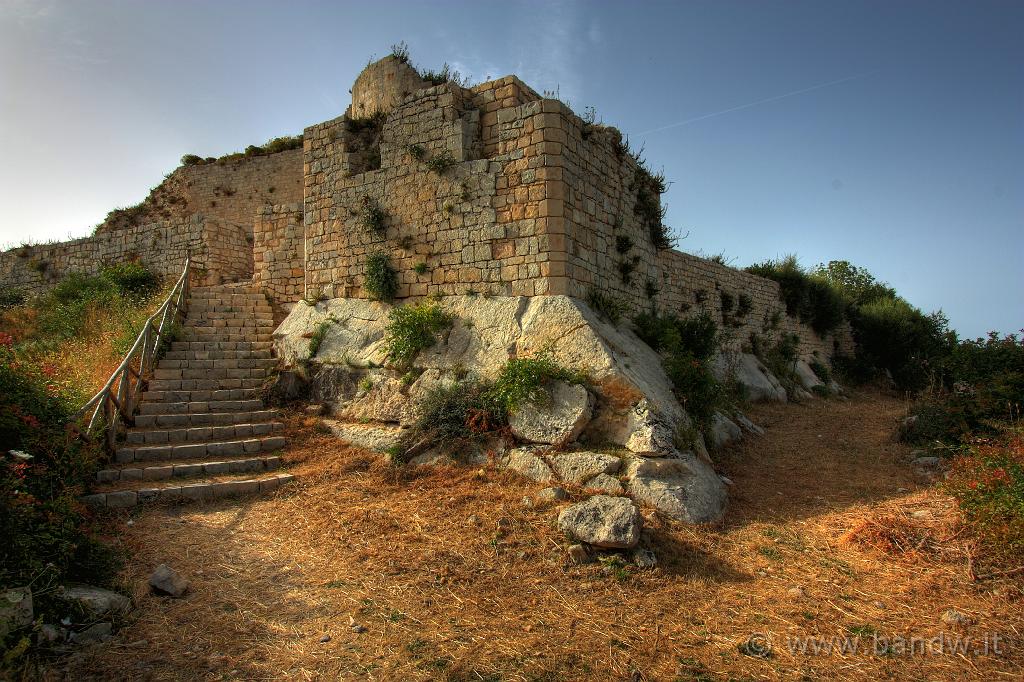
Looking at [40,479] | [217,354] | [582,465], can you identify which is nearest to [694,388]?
[582,465]

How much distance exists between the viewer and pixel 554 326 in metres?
8.42

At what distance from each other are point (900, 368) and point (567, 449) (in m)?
18.4

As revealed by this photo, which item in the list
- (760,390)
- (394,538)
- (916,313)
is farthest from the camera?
(916,313)

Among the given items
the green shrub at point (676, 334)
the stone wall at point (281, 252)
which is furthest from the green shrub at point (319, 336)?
the green shrub at point (676, 334)

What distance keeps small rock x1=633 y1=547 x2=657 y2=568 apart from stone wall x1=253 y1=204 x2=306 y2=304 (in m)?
9.51

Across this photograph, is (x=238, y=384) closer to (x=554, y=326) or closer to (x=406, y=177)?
(x=406, y=177)

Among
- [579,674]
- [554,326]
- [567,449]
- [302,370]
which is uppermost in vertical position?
[554,326]

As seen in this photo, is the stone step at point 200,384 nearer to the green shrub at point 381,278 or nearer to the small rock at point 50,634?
the green shrub at point 381,278

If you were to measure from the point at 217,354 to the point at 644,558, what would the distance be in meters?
9.12

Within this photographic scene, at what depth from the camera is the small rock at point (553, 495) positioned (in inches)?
255

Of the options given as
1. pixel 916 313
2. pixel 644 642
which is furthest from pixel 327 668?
pixel 916 313

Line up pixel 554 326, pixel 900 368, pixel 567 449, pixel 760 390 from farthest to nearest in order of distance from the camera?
pixel 900 368, pixel 760 390, pixel 554 326, pixel 567 449

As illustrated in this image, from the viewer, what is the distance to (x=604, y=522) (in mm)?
5562

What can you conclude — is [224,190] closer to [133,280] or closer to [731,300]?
[133,280]
